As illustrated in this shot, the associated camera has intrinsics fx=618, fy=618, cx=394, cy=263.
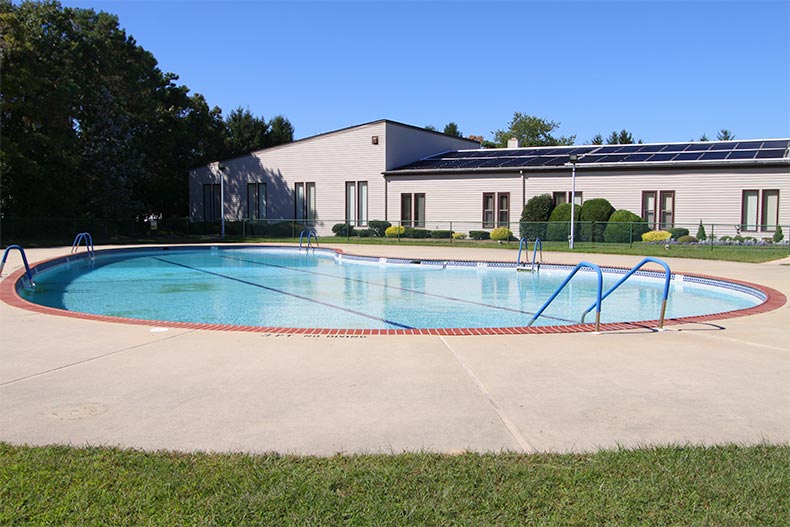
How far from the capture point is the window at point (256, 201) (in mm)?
39031

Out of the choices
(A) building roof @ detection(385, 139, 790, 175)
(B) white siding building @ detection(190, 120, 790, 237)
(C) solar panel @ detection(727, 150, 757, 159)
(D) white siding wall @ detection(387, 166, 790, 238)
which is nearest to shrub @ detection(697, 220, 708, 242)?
(B) white siding building @ detection(190, 120, 790, 237)

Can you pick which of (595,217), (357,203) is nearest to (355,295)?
(595,217)

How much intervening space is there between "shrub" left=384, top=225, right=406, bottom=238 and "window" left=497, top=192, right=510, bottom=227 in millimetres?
4984

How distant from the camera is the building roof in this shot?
26.5 meters

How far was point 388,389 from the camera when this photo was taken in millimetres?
5082

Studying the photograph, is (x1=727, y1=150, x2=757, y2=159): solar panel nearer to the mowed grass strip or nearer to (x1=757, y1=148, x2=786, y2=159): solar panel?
(x1=757, y1=148, x2=786, y2=159): solar panel

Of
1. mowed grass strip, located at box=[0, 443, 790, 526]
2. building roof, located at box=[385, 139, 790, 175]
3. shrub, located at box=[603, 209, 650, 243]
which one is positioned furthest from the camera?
building roof, located at box=[385, 139, 790, 175]

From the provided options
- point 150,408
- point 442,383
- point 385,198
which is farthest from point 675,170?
point 150,408

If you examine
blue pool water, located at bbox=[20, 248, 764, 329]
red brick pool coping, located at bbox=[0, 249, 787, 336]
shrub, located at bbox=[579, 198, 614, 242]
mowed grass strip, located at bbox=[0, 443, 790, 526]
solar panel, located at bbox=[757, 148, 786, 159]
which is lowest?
blue pool water, located at bbox=[20, 248, 764, 329]

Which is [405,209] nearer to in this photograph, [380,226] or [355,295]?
[380,226]

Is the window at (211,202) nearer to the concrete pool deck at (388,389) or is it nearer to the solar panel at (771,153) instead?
the solar panel at (771,153)

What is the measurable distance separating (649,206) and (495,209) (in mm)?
7299

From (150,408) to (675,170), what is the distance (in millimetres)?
27135

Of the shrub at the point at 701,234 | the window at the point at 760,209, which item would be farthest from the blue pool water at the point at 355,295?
the window at the point at 760,209
